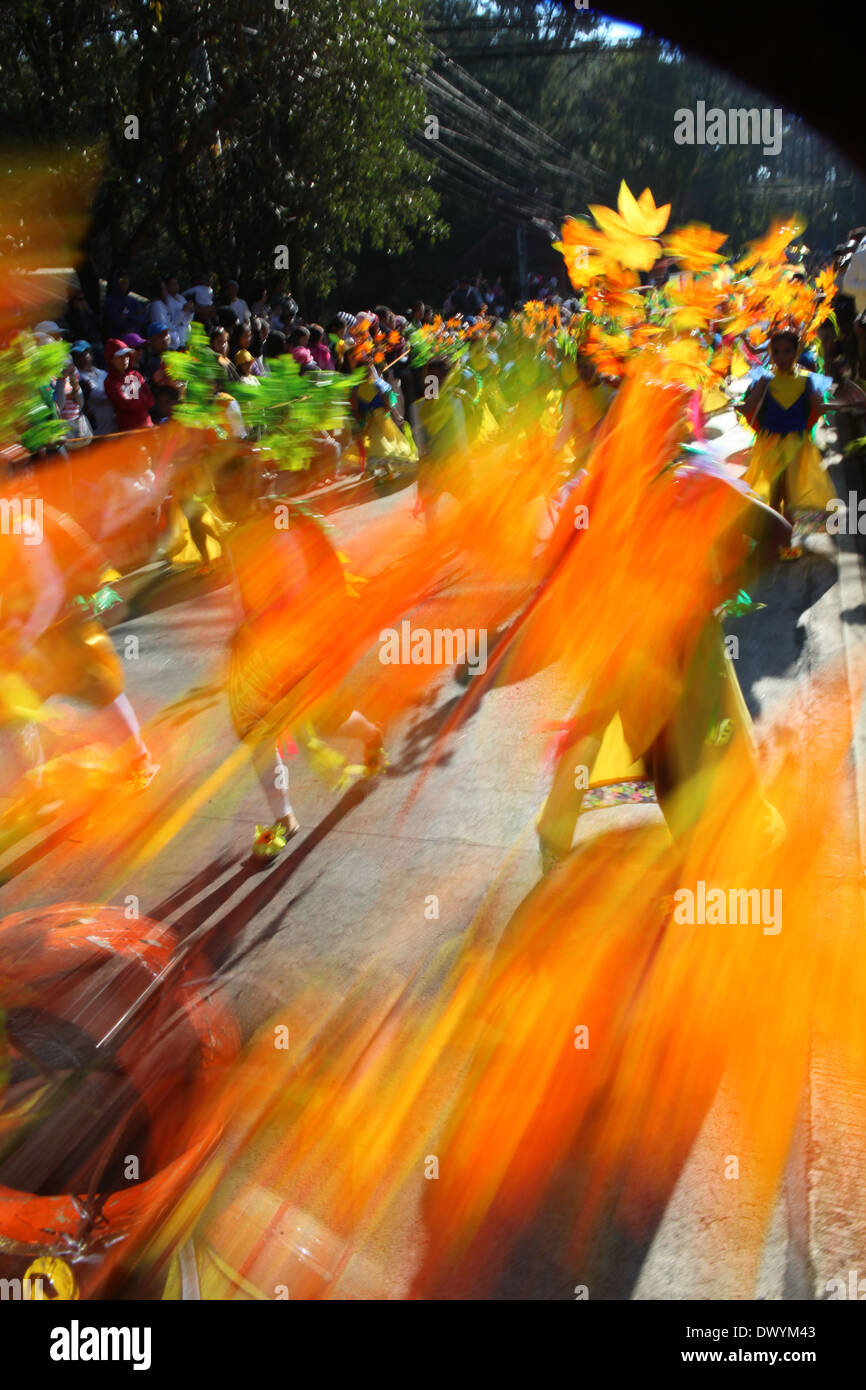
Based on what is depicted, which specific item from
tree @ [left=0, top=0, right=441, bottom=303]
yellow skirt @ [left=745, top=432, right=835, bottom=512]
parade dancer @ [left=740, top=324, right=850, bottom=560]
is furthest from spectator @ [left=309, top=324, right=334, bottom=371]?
yellow skirt @ [left=745, top=432, right=835, bottom=512]

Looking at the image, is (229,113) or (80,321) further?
(229,113)

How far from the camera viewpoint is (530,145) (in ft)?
93.2

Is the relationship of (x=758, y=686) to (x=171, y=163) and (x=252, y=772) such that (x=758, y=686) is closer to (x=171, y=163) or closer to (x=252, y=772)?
(x=252, y=772)

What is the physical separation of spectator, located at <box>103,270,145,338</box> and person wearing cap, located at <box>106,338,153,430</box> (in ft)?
7.59

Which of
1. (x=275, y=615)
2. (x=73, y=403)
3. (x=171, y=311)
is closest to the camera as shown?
(x=275, y=615)

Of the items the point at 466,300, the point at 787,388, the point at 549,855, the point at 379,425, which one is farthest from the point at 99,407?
the point at 466,300

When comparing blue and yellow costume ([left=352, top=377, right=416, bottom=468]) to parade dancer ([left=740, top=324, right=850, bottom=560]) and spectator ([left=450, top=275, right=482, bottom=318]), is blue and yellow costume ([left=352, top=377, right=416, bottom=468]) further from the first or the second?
spectator ([left=450, top=275, right=482, bottom=318])

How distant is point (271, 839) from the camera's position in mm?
4320

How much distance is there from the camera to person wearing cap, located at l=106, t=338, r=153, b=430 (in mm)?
9508

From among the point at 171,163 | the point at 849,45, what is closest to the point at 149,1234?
the point at 849,45

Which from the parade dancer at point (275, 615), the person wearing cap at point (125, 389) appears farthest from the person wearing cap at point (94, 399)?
the parade dancer at point (275, 615)

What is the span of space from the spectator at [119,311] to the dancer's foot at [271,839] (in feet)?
30.0

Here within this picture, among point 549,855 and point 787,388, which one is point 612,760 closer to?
point 549,855

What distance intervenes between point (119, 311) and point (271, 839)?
9526mm
